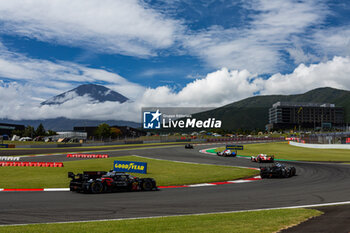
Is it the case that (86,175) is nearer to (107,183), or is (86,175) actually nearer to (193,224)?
(107,183)

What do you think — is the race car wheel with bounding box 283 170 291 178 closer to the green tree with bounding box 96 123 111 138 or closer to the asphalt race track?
the asphalt race track

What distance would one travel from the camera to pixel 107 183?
19.0m

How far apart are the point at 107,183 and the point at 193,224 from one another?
32.8ft

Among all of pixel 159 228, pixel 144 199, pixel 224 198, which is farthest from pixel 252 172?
pixel 159 228

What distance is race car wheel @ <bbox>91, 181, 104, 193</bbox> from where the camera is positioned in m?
18.4

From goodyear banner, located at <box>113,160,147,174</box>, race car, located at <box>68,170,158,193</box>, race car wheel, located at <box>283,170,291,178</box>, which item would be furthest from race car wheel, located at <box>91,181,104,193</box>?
race car wheel, located at <box>283,170,291,178</box>

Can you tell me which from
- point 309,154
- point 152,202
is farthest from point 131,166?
point 309,154

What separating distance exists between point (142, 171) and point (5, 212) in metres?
16.7

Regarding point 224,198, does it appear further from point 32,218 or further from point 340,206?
point 32,218

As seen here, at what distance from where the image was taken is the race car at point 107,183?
1847 centimetres

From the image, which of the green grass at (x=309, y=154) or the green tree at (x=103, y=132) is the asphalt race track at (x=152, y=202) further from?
the green tree at (x=103, y=132)

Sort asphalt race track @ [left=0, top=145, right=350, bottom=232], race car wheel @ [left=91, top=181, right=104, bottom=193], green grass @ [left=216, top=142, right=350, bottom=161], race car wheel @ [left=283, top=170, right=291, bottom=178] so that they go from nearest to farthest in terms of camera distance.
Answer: asphalt race track @ [left=0, top=145, right=350, bottom=232], race car wheel @ [left=91, top=181, right=104, bottom=193], race car wheel @ [left=283, top=170, right=291, bottom=178], green grass @ [left=216, top=142, right=350, bottom=161]

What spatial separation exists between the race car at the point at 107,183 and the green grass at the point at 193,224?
319 inches

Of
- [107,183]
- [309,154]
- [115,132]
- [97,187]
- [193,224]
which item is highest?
[115,132]
